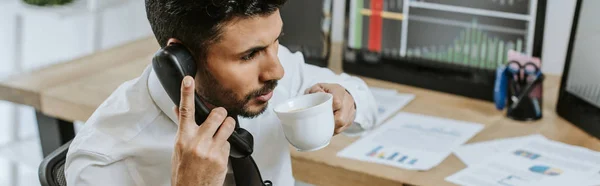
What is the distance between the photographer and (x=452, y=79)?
1896mm

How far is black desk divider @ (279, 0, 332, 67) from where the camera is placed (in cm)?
199

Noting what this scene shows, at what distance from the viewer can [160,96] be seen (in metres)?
1.25

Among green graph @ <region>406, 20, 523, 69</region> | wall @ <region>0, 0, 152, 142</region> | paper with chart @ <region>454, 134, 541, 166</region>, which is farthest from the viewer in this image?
wall @ <region>0, 0, 152, 142</region>

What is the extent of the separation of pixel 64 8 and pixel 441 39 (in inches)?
64.3

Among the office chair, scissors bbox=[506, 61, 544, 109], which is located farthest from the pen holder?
the office chair

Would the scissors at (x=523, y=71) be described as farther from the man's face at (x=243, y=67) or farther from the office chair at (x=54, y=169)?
the office chair at (x=54, y=169)

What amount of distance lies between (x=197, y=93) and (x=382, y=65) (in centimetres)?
85

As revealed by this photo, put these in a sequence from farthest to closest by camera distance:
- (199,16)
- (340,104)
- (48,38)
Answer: (48,38)
(340,104)
(199,16)

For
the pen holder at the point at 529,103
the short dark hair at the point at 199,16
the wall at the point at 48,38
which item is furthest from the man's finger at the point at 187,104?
the wall at the point at 48,38

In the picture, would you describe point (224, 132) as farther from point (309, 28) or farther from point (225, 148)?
point (309, 28)

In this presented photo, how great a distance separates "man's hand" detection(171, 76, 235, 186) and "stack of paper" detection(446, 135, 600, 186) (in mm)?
536

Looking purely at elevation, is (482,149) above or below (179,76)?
below

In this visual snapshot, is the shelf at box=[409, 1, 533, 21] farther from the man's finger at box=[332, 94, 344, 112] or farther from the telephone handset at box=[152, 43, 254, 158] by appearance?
the telephone handset at box=[152, 43, 254, 158]

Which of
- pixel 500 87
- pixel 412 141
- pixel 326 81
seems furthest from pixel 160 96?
pixel 500 87
